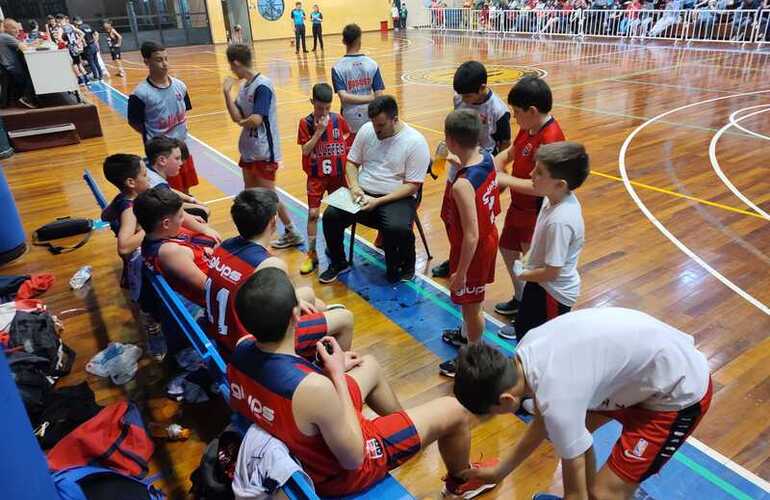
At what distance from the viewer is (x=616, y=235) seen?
5.09 meters

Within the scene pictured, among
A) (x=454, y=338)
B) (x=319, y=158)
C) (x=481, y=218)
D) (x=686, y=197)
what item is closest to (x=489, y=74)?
(x=686, y=197)

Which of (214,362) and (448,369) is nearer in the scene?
(214,362)

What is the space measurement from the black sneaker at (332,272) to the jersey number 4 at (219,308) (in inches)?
67.4

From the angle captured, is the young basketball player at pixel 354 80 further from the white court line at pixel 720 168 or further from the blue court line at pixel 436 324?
the white court line at pixel 720 168

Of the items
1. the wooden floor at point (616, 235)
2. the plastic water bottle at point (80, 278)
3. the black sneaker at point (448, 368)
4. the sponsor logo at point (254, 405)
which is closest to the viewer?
the sponsor logo at point (254, 405)

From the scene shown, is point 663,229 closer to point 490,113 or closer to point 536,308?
point 490,113

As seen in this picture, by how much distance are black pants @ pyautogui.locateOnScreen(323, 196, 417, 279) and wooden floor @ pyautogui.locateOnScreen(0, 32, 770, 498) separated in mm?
418

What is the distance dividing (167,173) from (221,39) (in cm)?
2448

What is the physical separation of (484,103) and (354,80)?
6.38 feet

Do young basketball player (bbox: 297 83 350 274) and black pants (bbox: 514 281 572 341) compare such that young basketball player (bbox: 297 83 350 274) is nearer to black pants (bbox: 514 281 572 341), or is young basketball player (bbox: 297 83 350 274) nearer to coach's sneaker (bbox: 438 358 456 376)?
coach's sneaker (bbox: 438 358 456 376)

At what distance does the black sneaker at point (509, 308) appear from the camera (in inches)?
156

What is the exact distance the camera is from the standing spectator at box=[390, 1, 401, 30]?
92.6 feet

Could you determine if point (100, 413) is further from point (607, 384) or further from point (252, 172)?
point (252, 172)

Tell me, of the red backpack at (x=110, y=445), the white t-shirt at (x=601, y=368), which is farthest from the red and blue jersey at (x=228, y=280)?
the white t-shirt at (x=601, y=368)
